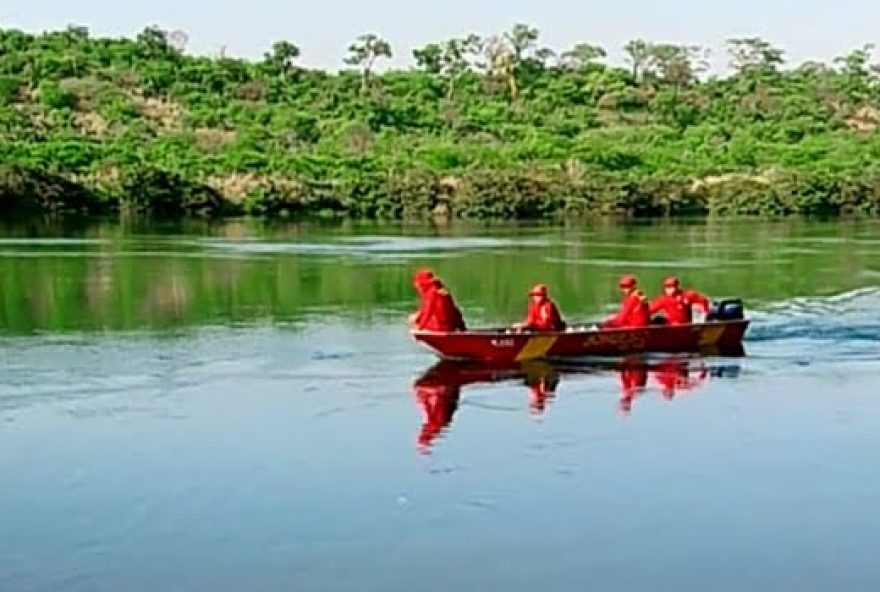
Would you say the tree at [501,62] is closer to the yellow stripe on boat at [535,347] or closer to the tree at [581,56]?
the tree at [581,56]

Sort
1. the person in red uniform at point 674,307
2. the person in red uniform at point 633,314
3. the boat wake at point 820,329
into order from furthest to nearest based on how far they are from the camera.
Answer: the boat wake at point 820,329
the person in red uniform at point 674,307
the person in red uniform at point 633,314

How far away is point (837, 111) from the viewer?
83.7 m

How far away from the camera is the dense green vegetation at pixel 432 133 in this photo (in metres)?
60.2

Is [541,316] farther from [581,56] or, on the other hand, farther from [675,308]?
[581,56]

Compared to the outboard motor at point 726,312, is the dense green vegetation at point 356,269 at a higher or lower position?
lower

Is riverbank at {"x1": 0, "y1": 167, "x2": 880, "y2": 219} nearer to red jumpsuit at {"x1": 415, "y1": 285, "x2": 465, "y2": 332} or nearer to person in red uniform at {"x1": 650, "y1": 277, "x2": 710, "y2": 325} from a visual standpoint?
person in red uniform at {"x1": 650, "y1": 277, "x2": 710, "y2": 325}

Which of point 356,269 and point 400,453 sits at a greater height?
point 356,269

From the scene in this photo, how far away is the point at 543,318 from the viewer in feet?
62.3

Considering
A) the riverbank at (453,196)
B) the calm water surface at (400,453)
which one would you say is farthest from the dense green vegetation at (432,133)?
the calm water surface at (400,453)

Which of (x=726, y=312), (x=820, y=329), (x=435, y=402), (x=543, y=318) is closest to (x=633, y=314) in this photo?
(x=543, y=318)

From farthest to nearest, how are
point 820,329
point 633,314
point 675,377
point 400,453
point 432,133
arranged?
point 432,133 < point 820,329 < point 633,314 < point 675,377 < point 400,453

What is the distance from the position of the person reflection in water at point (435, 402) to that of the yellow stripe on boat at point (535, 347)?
0.99m

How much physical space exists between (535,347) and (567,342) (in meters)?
0.39

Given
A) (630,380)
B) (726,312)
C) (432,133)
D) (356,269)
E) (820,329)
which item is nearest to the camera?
(630,380)
